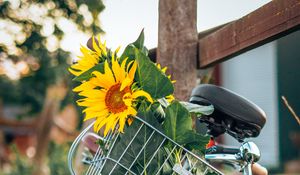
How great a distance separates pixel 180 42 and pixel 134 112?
3.66 ft

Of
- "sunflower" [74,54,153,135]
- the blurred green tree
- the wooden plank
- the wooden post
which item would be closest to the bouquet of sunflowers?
"sunflower" [74,54,153,135]

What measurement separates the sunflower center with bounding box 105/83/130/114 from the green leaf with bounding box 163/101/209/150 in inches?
3.9

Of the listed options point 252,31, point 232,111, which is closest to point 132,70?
point 232,111

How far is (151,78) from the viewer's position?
4.29 ft

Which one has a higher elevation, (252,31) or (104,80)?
(252,31)

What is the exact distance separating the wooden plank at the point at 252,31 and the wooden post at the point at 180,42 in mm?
49

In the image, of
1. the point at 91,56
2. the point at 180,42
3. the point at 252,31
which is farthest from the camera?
the point at 180,42

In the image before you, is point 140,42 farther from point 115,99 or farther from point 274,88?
point 274,88

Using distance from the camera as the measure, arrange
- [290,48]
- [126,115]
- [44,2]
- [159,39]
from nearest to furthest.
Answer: [126,115] → [159,39] → [44,2] → [290,48]

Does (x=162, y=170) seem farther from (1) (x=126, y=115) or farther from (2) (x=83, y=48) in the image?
(2) (x=83, y=48)

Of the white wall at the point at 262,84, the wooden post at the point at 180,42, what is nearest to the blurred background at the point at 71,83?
the white wall at the point at 262,84

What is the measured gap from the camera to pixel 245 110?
1.39 meters

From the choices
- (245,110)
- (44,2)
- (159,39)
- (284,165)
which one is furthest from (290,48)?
(245,110)

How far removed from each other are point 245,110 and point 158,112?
0.58ft
